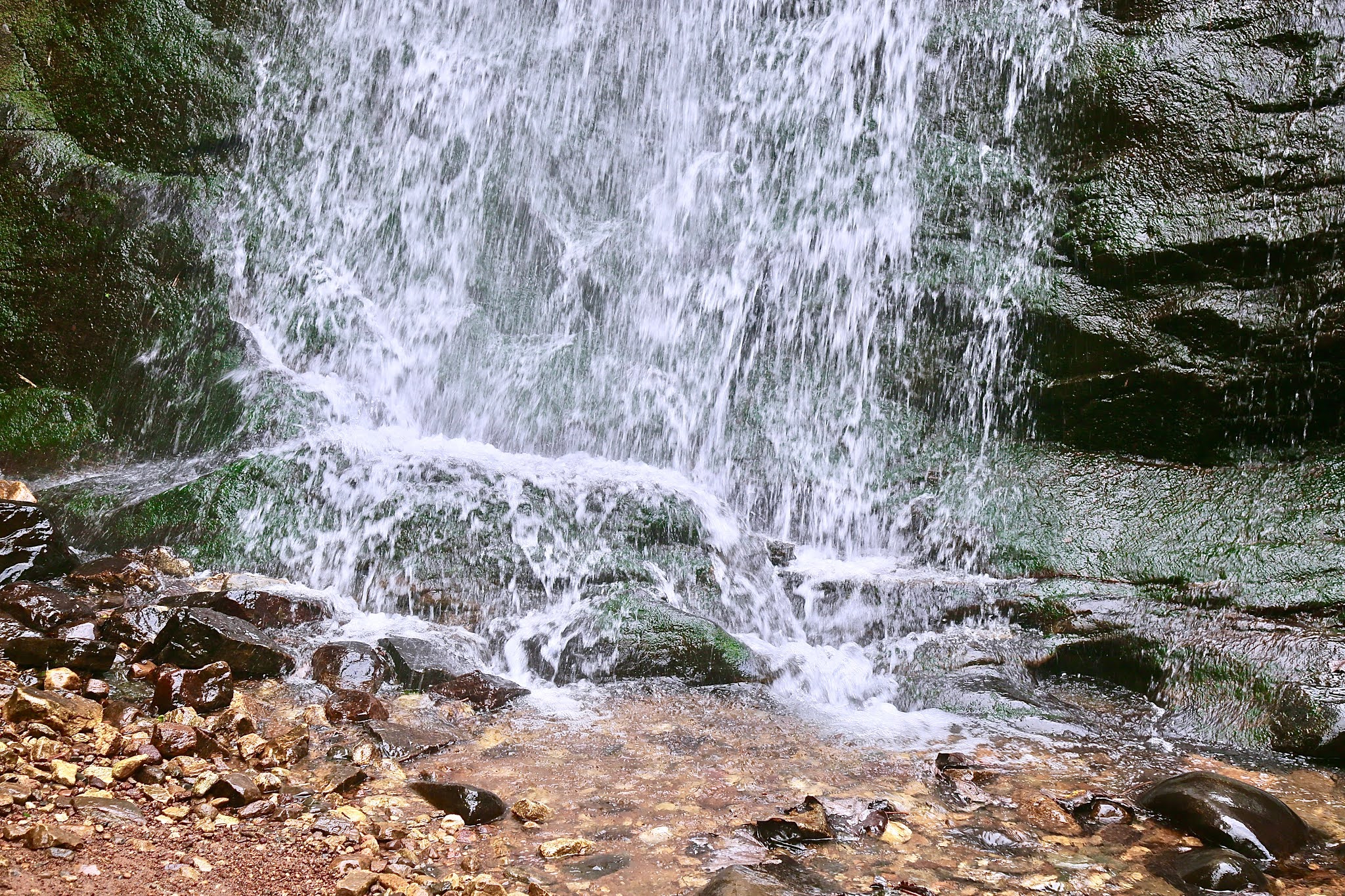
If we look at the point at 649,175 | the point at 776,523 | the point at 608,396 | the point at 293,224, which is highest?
the point at 649,175

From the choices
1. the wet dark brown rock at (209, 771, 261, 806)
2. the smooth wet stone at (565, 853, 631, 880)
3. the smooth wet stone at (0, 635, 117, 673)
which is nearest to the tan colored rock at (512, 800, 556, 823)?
the smooth wet stone at (565, 853, 631, 880)

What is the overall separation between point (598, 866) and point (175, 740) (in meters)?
1.60

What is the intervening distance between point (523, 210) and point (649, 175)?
1249 mm

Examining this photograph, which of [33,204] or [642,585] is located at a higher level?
[33,204]

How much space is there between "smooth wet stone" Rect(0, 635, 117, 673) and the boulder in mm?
1344

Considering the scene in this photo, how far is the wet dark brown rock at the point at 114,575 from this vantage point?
5.12m

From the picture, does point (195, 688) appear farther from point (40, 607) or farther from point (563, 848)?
point (563, 848)

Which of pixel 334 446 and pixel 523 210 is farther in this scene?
pixel 523 210

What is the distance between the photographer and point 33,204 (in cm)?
757

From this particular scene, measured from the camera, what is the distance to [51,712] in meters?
3.18

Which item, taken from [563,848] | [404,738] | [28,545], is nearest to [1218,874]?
[563,848]

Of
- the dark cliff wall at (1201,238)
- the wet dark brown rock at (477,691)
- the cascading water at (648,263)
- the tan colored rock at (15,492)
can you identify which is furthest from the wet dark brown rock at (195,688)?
the dark cliff wall at (1201,238)

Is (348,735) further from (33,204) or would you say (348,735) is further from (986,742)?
(33,204)

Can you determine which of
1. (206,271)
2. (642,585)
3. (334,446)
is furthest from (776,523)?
(206,271)
